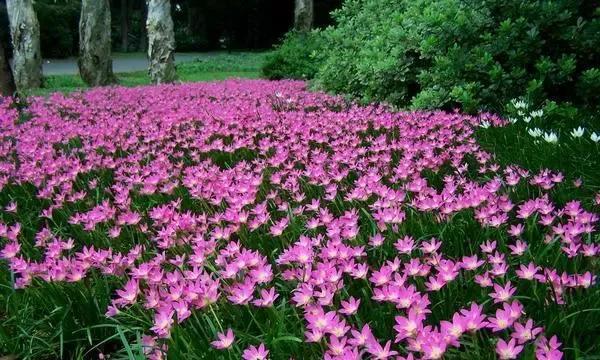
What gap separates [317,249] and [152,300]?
755mm

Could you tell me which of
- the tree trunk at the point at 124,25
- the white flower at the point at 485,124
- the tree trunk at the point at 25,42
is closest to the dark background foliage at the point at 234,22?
the tree trunk at the point at 124,25

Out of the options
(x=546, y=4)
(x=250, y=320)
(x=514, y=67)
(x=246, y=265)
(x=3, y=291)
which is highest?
(x=546, y=4)

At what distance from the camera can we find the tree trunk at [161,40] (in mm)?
12055

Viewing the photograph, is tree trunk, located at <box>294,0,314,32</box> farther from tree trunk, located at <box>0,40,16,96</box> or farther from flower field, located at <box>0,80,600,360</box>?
flower field, located at <box>0,80,600,360</box>

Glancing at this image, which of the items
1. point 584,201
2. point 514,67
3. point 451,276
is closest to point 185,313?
point 451,276

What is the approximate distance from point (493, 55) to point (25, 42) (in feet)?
39.0

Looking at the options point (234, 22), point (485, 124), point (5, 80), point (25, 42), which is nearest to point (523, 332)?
point (485, 124)

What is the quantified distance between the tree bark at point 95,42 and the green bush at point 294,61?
4.17m

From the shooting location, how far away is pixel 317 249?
2.32m

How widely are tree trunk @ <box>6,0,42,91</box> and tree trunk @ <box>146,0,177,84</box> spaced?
3.22m

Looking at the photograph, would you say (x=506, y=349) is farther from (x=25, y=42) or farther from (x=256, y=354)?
(x=25, y=42)

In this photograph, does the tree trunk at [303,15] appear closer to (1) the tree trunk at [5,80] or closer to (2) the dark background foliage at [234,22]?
(1) the tree trunk at [5,80]

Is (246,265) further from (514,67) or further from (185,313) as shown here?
(514,67)

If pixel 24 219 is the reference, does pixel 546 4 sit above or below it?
above
